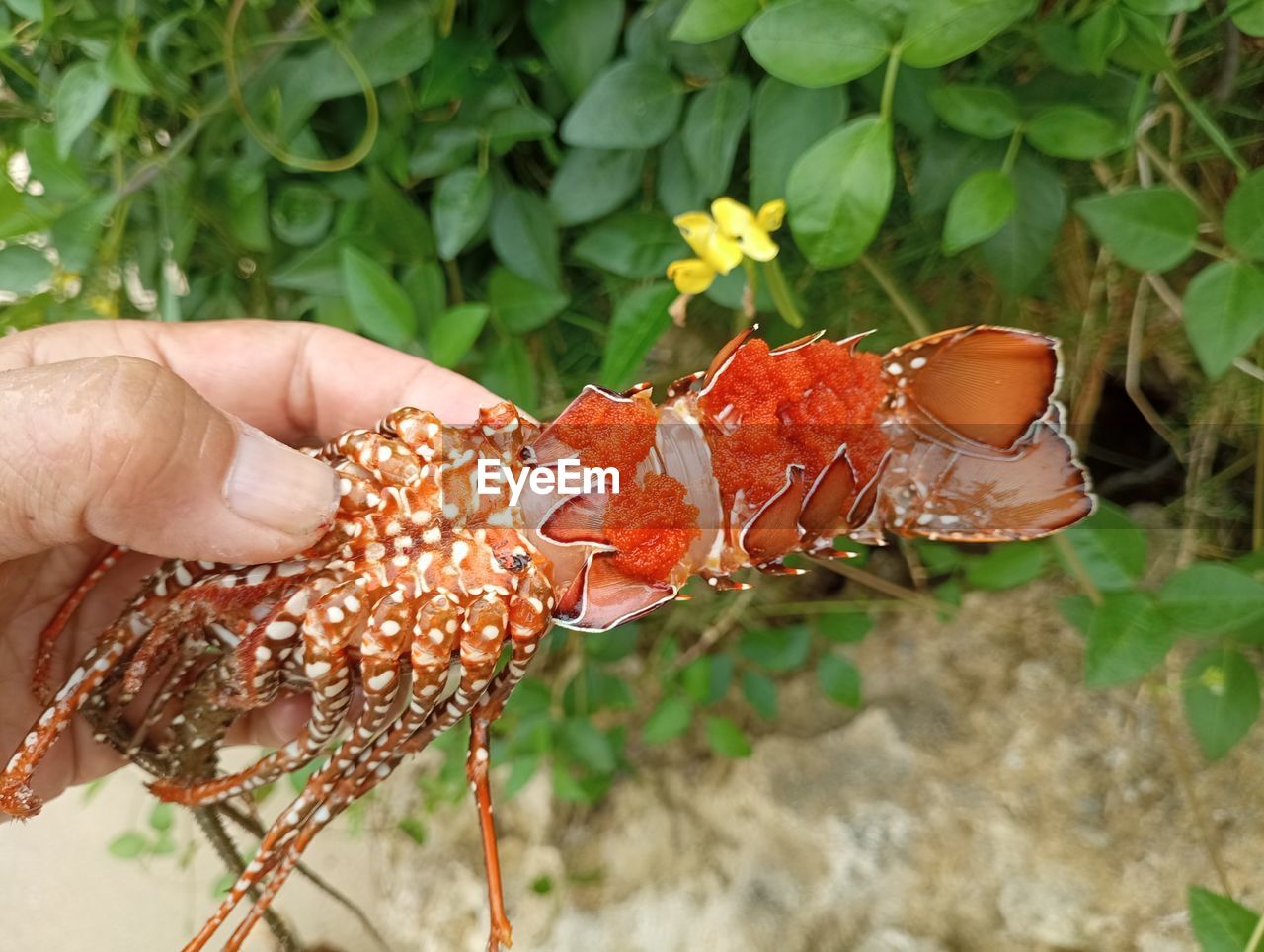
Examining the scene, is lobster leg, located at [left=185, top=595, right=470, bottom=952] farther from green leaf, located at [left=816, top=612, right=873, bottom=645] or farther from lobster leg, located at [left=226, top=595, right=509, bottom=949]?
green leaf, located at [left=816, top=612, right=873, bottom=645]

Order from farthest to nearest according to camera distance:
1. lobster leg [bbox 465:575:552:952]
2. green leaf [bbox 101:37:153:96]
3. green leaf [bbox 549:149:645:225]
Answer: green leaf [bbox 549:149:645:225], green leaf [bbox 101:37:153:96], lobster leg [bbox 465:575:552:952]

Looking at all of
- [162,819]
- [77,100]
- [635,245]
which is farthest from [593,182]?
[162,819]

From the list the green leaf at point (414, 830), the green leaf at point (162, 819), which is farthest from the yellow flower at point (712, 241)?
the green leaf at point (162, 819)

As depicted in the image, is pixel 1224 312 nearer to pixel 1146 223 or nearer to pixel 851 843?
pixel 1146 223

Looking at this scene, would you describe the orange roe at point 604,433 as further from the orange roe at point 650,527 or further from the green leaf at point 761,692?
the green leaf at point 761,692

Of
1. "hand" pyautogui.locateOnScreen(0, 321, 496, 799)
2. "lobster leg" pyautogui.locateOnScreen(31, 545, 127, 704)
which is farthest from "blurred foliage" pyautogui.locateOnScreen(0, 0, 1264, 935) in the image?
"lobster leg" pyautogui.locateOnScreen(31, 545, 127, 704)

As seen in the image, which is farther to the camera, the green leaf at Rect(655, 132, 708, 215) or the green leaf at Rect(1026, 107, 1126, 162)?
the green leaf at Rect(655, 132, 708, 215)
